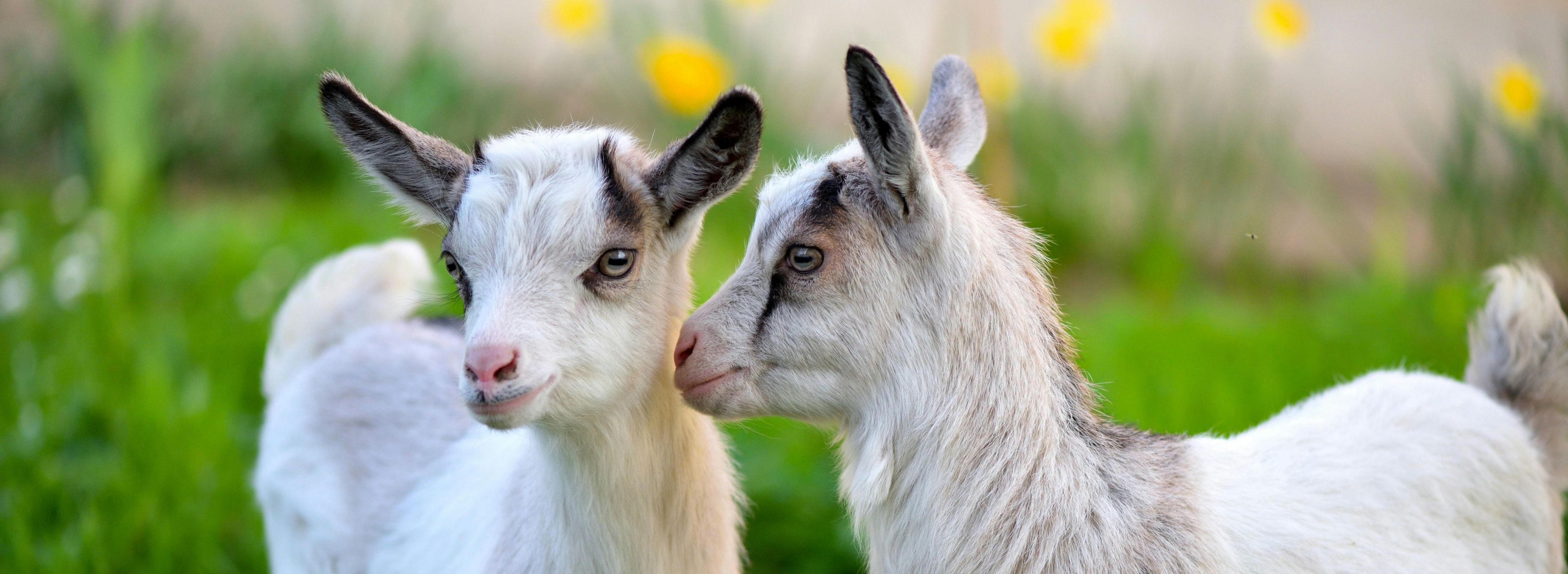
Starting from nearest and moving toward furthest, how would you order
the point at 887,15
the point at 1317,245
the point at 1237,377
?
1. the point at 1237,377
2. the point at 1317,245
3. the point at 887,15

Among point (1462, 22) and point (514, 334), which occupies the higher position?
point (1462, 22)

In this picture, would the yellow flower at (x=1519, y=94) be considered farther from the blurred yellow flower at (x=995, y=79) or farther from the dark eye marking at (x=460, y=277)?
the dark eye marking at (x=460, y=277)

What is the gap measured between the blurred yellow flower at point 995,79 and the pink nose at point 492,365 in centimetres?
450

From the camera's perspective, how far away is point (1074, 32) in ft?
21.4

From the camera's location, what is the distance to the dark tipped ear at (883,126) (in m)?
2.48

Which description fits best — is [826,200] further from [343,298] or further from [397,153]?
[343,298]

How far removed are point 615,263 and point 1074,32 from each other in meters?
4.30

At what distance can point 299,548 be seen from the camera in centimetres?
380

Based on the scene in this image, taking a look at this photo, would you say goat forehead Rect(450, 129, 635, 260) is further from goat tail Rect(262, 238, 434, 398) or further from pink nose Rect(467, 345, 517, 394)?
goat tail Rect(262, 238, 434, 398)

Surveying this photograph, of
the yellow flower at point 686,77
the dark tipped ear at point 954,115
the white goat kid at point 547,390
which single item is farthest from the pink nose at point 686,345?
the yellow flower at point 686,77

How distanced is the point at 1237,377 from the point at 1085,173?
7.48 feet

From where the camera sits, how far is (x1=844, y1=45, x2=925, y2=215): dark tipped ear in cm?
248

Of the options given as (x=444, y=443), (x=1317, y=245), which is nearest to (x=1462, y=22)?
(x=1317, y=245)

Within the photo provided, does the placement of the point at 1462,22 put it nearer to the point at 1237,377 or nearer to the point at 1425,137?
the point at 1425,137
